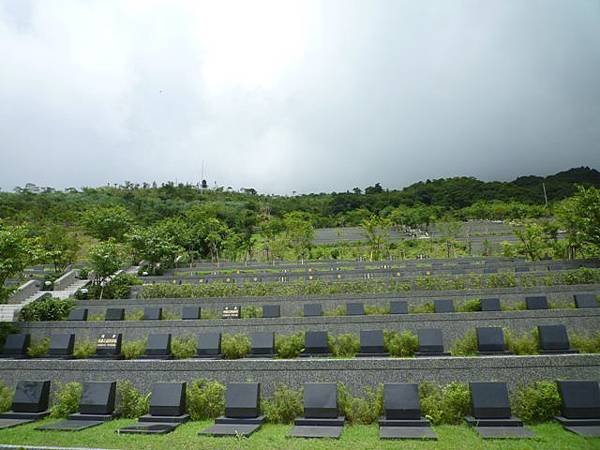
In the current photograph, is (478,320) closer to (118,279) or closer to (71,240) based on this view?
(118,279)

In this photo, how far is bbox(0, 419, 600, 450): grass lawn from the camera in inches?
295

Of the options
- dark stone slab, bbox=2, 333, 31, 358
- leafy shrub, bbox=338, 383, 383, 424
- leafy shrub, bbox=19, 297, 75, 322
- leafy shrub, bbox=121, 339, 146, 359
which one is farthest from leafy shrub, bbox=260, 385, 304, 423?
leafy shrub, bbox=19, 297, 75, 322

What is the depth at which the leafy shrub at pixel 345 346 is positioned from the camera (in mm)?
12859

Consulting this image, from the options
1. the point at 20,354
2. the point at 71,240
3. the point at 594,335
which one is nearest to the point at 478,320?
the point at 594,335

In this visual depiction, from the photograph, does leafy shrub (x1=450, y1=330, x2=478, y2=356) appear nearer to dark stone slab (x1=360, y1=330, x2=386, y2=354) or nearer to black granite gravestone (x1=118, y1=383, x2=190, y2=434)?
dark stone slab (x1=360, y1=330, x2=386, y2=354)

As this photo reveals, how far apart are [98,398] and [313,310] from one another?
318 inches

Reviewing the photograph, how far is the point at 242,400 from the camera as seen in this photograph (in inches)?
376

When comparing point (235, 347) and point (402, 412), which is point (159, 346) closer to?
point (235, 347)

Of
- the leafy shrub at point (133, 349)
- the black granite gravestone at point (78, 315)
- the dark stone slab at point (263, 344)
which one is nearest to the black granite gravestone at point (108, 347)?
the leafy shrub at point (133, 349)

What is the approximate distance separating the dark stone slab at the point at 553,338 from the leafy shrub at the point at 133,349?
1095 cm

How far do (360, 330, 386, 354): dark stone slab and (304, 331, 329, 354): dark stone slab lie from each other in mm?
1001

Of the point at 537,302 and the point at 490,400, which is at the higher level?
the point at 537,302

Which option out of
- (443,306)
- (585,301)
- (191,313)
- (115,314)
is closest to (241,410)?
(191,313)

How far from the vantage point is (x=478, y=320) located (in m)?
13.1
